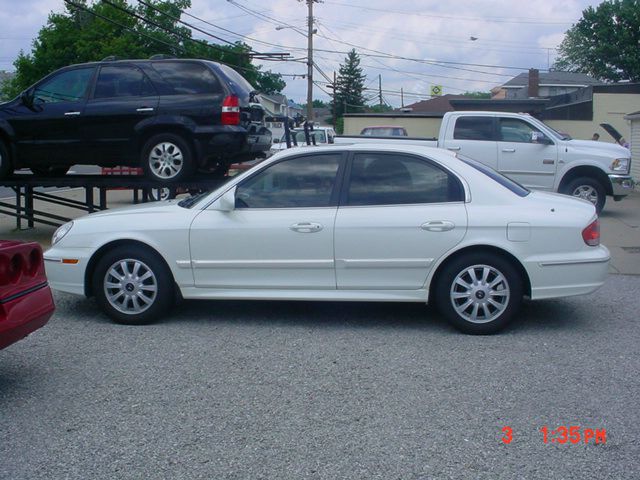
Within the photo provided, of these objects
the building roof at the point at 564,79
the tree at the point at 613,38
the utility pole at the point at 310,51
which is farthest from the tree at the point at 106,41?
the tree at the point at 613,38

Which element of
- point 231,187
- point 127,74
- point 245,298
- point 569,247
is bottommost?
point 245,298

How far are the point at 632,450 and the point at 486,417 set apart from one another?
0.82m

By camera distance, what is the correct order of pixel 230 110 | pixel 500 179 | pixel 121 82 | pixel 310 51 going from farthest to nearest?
pixel 310 51
pixel 121 82
pixel 230 110
pixel 500 179

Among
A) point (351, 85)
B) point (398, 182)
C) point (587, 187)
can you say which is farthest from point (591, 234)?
point (351, 85)

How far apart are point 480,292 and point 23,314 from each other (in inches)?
138

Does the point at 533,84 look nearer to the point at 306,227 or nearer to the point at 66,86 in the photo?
the point at 66,86

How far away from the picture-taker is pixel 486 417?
14.8ft

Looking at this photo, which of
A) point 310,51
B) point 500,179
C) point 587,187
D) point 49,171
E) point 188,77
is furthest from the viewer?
point 310,51

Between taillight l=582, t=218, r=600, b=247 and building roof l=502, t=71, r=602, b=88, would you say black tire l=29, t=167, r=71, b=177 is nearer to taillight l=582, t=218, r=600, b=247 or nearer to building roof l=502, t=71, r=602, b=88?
taillight l=582, t=218, r=600, b=247

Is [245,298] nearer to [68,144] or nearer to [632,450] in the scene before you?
[632,450]

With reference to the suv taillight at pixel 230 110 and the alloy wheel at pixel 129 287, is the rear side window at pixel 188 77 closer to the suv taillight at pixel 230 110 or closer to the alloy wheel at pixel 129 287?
the suv taillight at pixel 230 110

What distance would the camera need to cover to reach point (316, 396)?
4879 millimetres

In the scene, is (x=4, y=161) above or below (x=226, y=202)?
above

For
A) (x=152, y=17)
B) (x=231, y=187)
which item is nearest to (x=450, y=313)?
(x=231, y=187)
